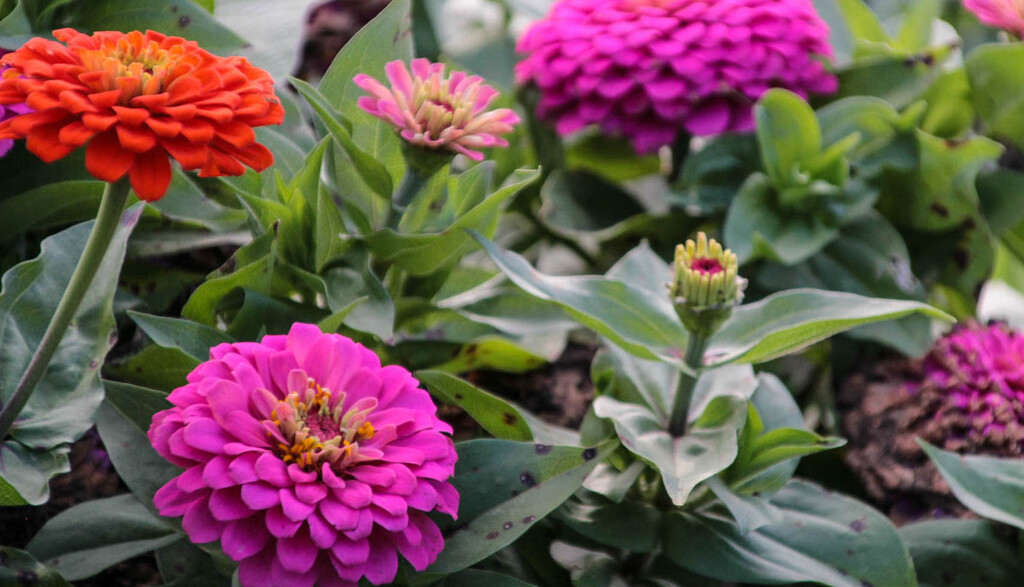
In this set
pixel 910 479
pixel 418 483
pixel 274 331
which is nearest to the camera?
pixel 418 483

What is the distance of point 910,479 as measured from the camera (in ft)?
1.82

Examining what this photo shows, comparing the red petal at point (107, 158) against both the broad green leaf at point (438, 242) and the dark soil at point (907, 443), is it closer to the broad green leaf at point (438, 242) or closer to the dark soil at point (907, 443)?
the broad green leaf at point (438, 242)

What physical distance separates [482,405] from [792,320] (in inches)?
5.8

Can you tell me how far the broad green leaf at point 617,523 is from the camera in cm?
44

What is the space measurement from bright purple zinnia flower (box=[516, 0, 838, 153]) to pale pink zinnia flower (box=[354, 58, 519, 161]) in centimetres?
18

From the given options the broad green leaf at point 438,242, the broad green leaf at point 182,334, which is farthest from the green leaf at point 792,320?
the broad green leaf at point 182,334

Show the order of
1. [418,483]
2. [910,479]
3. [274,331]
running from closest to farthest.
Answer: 1. [418,483]
2. [274,331]
3. [910,479]

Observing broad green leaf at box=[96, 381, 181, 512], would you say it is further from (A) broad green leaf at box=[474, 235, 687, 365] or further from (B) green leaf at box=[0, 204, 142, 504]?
(A) broad green leaf at box=[474, 235, 687, 365]

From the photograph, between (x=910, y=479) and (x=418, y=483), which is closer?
(x=418, y=483)

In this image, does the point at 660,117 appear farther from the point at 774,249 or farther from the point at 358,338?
the point at 358,338

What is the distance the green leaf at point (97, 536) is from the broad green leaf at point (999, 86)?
1.82 ft

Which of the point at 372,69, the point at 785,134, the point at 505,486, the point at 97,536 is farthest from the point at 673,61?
the point at 97,536

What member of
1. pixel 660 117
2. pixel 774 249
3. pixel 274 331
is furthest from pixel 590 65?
pixel 274 331

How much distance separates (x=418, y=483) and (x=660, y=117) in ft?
1.11
